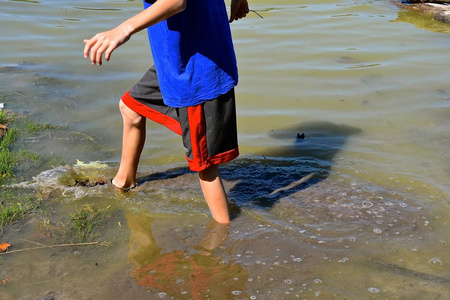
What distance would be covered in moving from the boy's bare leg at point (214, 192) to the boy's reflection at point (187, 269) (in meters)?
0.09

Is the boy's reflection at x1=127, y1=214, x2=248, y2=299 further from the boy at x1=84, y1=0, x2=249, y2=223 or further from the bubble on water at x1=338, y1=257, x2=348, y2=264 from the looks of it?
the bubble on water at x1=338, y1=257, x2=348, y2=264

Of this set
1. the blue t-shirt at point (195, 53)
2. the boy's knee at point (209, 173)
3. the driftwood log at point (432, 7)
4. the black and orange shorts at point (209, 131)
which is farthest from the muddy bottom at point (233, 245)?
the driftwood log at point (432, 7)

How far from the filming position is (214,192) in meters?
3.45

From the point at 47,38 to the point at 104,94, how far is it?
6.90ft

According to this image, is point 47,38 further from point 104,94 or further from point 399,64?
point 399,64

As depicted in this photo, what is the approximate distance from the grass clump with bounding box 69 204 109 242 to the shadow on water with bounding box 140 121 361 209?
50cm

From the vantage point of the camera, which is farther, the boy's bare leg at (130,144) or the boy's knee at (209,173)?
the boy's bare leg at (130,144)

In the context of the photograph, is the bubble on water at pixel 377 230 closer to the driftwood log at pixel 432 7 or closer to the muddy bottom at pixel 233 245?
the muddy bottom at pixel 233 245

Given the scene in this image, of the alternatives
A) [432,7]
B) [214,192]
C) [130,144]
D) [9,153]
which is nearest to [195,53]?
[214,192]

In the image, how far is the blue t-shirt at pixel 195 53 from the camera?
9.82 ft

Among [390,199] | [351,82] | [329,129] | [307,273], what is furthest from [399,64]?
[307,273]

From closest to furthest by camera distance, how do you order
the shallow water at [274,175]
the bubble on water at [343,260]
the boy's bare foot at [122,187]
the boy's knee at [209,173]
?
the shallow water at [274,175] < the bubble on water at [343,260] < the boy's knee at [209,173] < the boy's bare foot at [122,187]

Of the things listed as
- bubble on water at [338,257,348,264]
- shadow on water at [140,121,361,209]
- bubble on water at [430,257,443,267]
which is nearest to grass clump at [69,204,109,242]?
shadow on water at [140,121,361,209]

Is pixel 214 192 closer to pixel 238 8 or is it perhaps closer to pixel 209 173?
pixel 209 173
